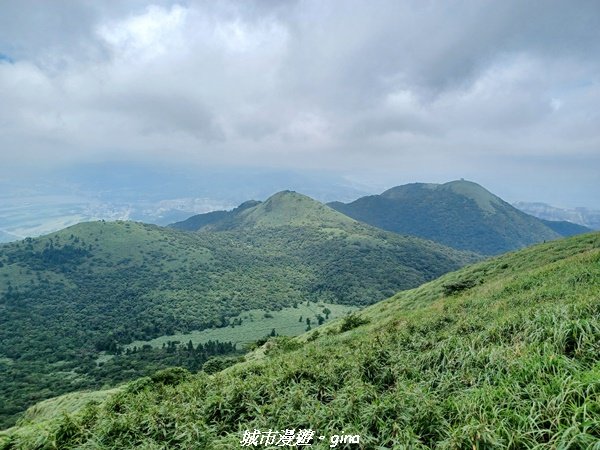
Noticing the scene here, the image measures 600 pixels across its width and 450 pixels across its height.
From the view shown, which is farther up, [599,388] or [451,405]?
[599,388]

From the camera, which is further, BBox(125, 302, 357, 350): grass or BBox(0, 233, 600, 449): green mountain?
BBox(125, 302, 357, 350): grass

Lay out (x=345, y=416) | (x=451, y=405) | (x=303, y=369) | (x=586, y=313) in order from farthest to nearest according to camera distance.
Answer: (x=303, y=369), (x=586, y=313), (x=345, y=416), (x=451, y=405)

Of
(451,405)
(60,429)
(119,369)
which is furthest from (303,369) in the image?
(119,369)

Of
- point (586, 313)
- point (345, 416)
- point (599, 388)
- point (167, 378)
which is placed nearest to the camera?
point (599, 388)

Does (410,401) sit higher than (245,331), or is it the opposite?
(410,401)

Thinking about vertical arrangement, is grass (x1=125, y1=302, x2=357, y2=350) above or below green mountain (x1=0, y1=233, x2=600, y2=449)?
below

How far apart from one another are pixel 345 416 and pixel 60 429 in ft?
29.6

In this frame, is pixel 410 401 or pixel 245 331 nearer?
pixel 410 401

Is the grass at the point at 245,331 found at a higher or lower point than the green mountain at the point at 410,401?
lower

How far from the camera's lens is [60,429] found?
10.6 m

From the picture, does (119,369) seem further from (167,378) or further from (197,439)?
(197,439)

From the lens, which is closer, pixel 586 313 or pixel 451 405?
pixel 451 405

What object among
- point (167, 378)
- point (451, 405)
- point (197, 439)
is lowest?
point (167, 378)

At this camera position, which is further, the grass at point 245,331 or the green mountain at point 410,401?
the grass at point 245,331
